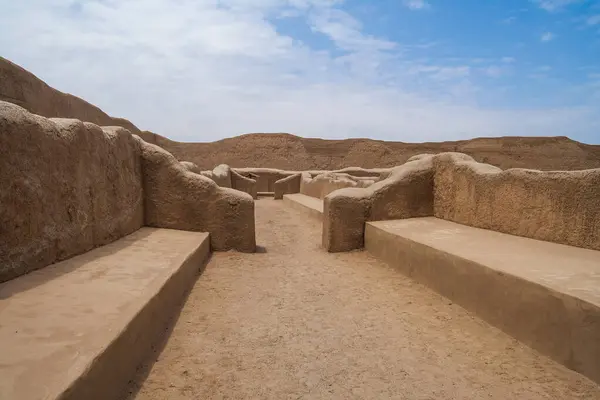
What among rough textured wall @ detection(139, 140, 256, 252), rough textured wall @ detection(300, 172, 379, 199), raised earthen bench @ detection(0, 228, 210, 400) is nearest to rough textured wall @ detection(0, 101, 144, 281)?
raised earthen bench @ detection(0, 228, 210, 400)

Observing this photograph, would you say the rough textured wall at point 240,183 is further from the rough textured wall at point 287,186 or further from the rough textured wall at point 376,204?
the rough textured wall at point 376,204

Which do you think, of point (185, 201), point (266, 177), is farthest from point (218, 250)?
point (266, 177)

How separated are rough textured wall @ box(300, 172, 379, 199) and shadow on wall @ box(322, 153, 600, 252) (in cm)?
304

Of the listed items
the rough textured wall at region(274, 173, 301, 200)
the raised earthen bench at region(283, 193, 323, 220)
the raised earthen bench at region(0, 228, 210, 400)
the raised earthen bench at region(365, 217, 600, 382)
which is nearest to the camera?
the raised earthen bench at region(0, 228, 210, 400)

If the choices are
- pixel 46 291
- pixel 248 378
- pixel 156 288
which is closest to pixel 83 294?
pixel 46 291

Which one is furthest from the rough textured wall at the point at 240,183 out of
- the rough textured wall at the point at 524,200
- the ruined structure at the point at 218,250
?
the rough textured wall at the point at 524,200

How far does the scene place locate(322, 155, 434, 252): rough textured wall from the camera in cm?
618

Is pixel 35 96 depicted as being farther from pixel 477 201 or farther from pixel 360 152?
pixel 360 152

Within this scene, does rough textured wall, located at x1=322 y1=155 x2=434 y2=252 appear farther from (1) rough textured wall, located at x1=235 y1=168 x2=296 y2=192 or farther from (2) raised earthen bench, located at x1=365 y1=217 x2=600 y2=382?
(1) rough textured wall, located at x1=235 y1=168 x2=296 y2=192

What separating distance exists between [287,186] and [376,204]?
10.9m

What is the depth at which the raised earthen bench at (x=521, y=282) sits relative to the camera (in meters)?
2.47

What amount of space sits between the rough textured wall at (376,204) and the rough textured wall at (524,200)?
306 millimetres

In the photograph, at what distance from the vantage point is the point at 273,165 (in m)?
33.4

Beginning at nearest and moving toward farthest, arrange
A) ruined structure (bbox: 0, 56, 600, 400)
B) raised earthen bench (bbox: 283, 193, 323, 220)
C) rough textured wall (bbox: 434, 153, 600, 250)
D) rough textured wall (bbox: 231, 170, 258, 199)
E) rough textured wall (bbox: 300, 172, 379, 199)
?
ruined structure (bbox: 0, 56, 600, 400) → rough textured wall (bbox: 434, 153, 600, 250) → raised earthen bench (bbox: 283, 193, 323, 220) → rough textured wall (bbox: 300, 172, 379, 199) → rough textured wall (bbox: 231, 170, 258, 199)
